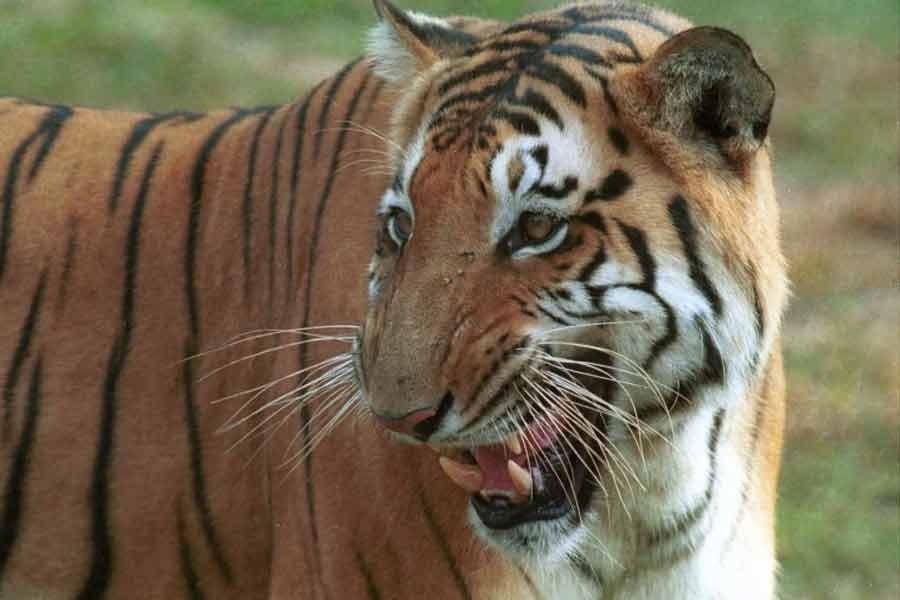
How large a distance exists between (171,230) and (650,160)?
92 centimetres

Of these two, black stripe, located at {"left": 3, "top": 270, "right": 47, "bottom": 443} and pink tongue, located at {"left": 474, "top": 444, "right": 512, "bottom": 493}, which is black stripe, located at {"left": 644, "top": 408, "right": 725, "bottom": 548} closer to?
pink tongue, located at {"left": 474, "top": 444, "right": 512, "bottom": 493}

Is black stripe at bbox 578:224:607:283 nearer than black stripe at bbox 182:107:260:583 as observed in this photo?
Yes

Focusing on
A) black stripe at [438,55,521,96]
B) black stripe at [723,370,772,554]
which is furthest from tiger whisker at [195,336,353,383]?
black stripe at [723,370,772,554]

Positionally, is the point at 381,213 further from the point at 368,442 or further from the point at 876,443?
the point at 876,443

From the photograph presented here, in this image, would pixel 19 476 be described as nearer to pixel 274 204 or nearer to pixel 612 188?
pixel 274 204

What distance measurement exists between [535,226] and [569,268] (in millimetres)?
62

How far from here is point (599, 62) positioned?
2074mm

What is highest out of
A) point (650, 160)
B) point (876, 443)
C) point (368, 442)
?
point (650, 160)

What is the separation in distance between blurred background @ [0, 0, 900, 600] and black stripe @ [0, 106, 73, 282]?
1.79 m

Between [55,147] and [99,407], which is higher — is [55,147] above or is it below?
above

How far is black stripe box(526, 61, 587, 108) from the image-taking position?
6.66 ft

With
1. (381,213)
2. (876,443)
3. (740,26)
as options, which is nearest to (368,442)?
(381,213)

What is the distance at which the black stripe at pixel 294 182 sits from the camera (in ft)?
8.16

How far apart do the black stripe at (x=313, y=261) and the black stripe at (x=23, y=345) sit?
46cm
